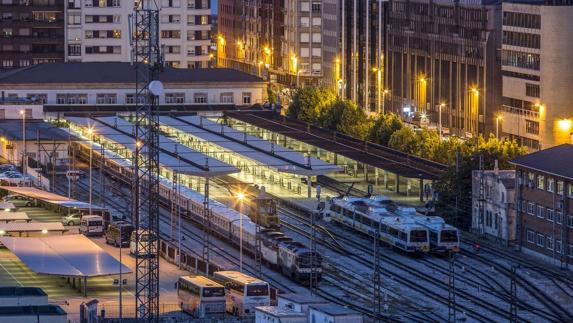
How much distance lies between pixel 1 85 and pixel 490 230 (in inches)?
2133

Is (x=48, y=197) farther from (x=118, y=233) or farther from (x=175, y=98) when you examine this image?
(x=175, y=98)

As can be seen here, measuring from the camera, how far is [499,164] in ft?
323

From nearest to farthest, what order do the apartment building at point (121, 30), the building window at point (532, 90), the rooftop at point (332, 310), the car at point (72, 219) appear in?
the rooftop at point (332, 310) → the car at point (72, 219) → the building window at point (532, 90) → the apartment building at point (121, 30)

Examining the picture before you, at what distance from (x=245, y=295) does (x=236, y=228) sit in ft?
54.9

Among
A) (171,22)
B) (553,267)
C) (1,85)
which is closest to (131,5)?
(171,22)

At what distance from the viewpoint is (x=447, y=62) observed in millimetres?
135250

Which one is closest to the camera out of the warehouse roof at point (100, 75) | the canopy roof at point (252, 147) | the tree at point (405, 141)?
the canopy roof at point (252, 147)

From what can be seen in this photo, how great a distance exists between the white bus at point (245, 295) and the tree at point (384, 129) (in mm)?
45704

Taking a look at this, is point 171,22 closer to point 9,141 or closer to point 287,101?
point 287,101

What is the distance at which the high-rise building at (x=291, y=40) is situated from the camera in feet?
549

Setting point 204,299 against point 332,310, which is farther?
point 204,299

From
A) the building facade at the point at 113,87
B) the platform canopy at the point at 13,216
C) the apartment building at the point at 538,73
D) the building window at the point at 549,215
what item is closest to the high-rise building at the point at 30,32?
the building facade at the point at 113,87

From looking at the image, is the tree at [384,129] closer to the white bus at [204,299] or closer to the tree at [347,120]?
the tree at [347,120]

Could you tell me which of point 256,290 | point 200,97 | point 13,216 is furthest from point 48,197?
point 200,97
